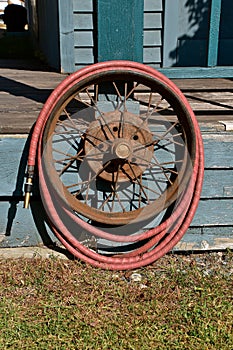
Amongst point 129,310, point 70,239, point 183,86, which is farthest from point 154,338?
point 183,86

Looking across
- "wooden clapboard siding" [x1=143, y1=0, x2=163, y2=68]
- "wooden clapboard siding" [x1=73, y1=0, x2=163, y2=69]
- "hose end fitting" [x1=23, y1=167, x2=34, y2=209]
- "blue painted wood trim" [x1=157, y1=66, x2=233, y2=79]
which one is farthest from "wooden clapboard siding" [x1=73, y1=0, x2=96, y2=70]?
"hose end fitting" [x1=23, y1=167, x2=34, y2=209]

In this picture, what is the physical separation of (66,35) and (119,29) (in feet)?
8.13

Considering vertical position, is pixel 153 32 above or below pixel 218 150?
above

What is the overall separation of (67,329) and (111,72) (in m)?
1.20

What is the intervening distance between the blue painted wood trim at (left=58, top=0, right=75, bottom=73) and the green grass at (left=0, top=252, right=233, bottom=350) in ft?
8.92

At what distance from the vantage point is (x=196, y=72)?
3.19 m

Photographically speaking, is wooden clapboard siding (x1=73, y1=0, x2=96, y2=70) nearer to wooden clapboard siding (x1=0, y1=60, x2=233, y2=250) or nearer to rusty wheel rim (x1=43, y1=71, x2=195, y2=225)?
wooden clapboard siding (x1=0, y1=60, x2=233, y2=250)

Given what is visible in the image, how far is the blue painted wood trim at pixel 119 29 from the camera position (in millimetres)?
2775

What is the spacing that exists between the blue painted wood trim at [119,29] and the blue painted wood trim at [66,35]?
7.87ft

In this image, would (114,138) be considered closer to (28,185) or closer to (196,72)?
(28,185)

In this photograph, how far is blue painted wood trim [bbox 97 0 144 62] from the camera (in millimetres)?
2775

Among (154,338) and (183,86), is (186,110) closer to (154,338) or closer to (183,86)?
(154,338)

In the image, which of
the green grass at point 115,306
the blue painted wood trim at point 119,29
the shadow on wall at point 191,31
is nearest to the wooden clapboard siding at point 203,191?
the green grass at point 115,306

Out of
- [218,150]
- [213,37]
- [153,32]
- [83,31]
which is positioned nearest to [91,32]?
[83,31]
